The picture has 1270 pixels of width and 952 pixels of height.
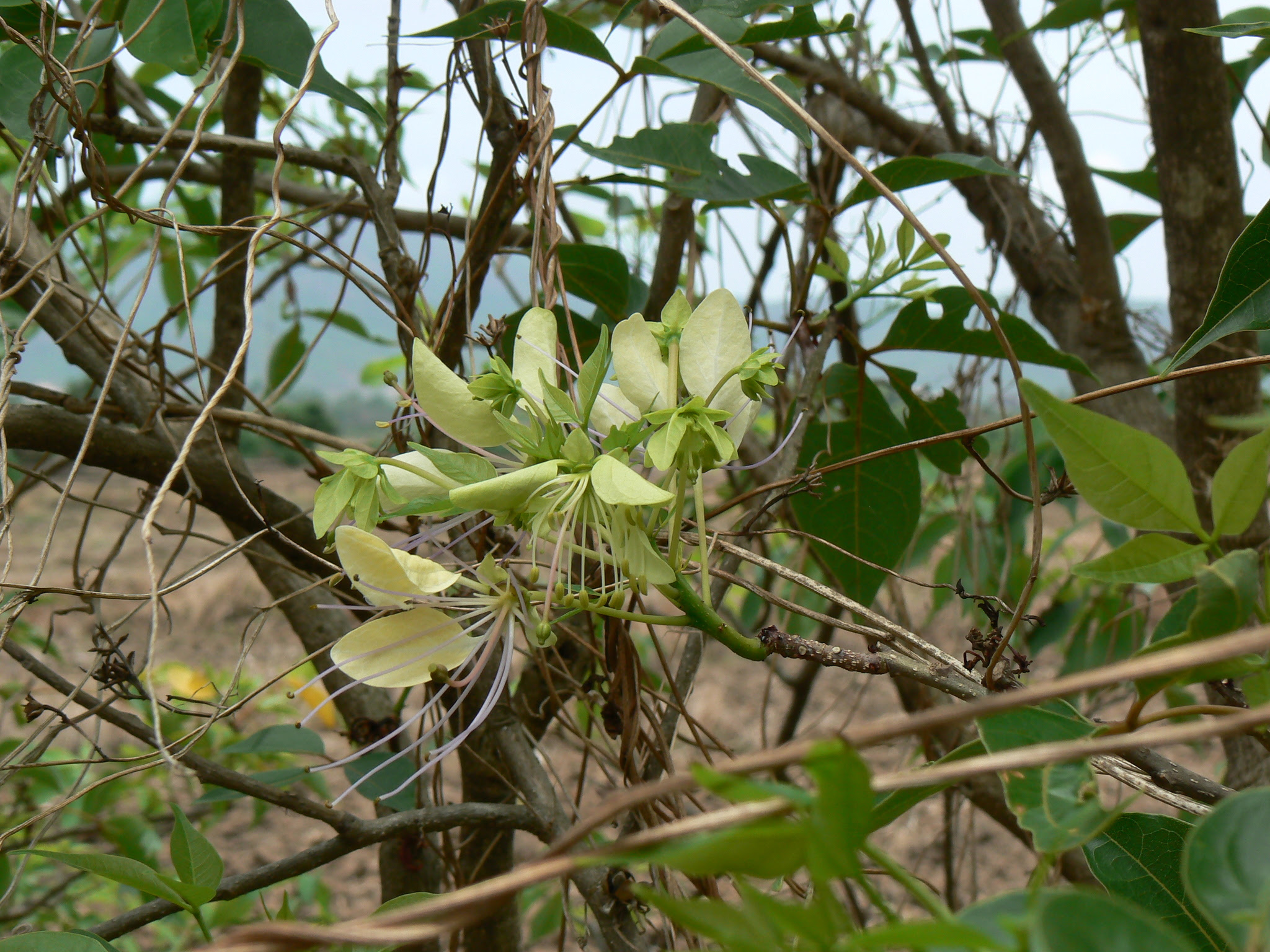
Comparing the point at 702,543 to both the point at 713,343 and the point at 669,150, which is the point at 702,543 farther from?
the point at 669,150

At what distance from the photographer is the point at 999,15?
3.37ft

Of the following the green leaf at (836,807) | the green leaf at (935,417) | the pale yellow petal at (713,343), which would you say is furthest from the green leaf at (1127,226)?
the green leaf at (836,807)

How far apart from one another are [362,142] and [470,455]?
123 centimetres

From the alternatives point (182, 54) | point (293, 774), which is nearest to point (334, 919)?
point (293, 774)

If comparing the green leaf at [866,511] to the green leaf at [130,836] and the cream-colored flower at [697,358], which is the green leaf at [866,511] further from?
the green leaf at [130,836]

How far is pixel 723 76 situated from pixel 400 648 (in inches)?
16.6

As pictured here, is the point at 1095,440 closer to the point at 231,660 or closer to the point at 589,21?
the point at 589,21

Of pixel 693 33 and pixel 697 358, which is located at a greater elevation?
pixel 693 33

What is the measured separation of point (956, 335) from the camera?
736 millimetres

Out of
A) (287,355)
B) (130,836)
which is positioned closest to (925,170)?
(287,355)

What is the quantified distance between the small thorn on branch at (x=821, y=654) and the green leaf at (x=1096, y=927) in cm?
16

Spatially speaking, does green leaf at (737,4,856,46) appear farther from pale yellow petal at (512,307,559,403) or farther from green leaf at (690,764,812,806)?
green leaf at (690,764,812,806)

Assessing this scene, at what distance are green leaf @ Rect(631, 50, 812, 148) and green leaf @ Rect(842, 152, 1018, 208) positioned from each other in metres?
0.07

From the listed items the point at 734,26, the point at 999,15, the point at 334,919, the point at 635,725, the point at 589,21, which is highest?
the point at 589,21
